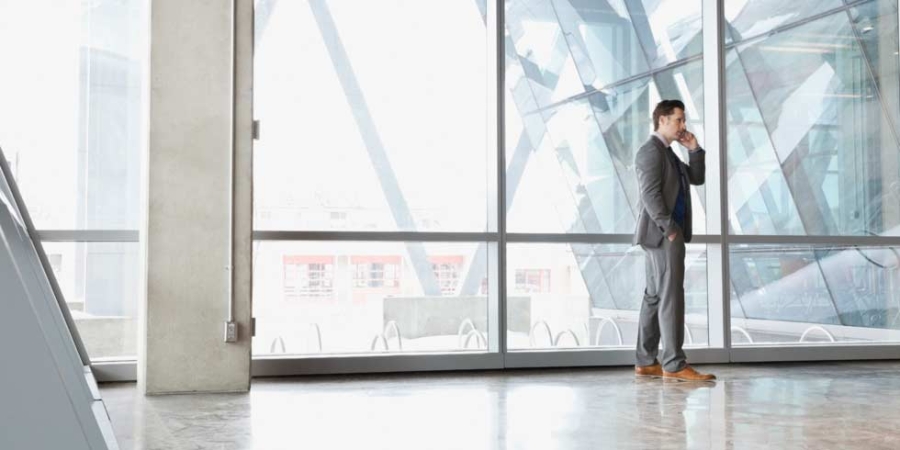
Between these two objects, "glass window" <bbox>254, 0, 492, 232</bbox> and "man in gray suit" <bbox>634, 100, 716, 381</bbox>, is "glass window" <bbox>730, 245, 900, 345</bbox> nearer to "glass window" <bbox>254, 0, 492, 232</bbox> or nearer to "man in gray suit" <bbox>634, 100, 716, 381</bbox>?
"man in gray suit" <bbox>634, 100, 716, 381</bbox>

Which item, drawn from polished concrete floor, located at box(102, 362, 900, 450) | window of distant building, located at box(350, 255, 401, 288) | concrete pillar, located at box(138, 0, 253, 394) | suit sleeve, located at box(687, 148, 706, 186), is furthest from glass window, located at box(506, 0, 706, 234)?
concrete pillar, located at box(138, 0, 253, 394)

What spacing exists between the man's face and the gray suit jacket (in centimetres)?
8

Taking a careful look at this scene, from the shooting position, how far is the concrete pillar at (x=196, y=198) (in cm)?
475

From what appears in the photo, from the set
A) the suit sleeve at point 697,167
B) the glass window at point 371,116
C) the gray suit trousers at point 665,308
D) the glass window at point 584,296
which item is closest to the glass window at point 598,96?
the glass window at point 584,296

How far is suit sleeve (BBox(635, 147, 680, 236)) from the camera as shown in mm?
5355

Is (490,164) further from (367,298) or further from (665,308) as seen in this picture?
(665,308)

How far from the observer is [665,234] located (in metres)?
5.39

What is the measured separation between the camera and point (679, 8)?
667 cm

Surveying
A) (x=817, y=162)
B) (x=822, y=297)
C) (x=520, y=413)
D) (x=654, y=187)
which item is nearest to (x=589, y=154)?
(x=654, y=187)

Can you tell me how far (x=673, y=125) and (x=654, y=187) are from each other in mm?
420

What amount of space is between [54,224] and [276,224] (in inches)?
47.3

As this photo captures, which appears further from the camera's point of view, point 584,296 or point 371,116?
point 584,296

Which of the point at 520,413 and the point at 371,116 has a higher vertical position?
the point at 371,116

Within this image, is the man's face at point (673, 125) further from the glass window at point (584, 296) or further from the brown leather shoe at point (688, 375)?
the brown leather shoe at point (688, 375)
